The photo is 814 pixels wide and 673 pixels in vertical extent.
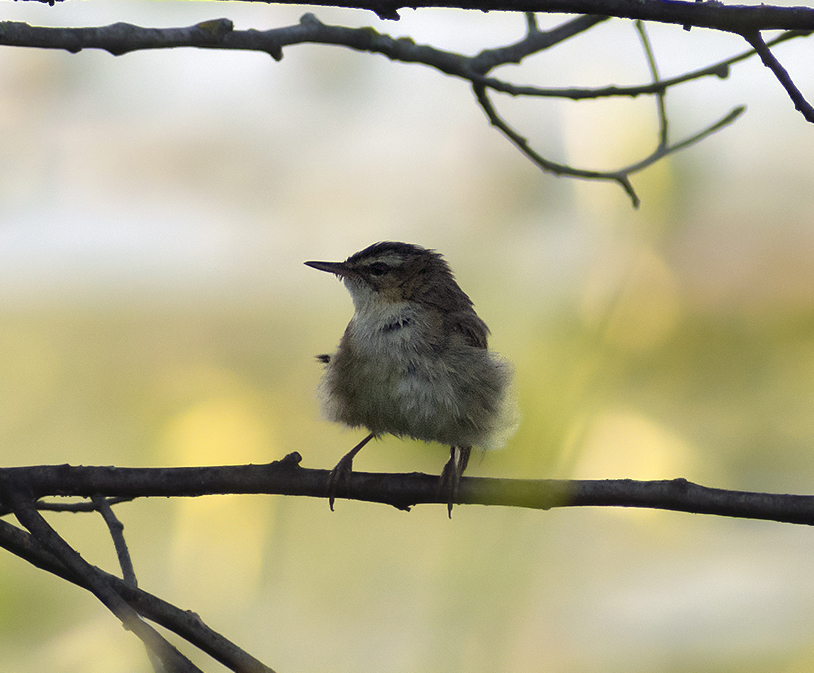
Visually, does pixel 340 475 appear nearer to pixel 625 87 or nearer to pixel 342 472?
pixel 342 472

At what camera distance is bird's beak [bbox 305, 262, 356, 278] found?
3.05 m

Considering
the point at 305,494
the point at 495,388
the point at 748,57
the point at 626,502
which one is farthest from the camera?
the point at 495,388

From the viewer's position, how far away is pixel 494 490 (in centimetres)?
222

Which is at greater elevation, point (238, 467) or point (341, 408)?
point (341, 408)

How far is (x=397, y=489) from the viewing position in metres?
2.21

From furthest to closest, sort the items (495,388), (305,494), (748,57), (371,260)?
(371,260), (495,388), (748,57), (305,494)

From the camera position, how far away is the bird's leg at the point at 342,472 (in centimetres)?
215

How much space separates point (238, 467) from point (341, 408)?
2.66ft

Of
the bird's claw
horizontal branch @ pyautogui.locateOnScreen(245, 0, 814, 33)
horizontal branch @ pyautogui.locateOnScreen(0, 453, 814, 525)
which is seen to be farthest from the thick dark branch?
the bird's claw

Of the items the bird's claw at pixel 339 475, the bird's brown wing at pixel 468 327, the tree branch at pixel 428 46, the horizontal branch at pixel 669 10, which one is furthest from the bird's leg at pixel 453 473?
the horizontal branch at pixel 669 10

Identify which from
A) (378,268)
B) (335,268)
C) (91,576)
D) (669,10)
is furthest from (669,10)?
(91,576)

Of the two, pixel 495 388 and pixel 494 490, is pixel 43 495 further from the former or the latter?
pixel 495 388

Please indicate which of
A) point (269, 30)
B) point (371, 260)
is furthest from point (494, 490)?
point (269, 30)

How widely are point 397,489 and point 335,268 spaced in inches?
45.2
